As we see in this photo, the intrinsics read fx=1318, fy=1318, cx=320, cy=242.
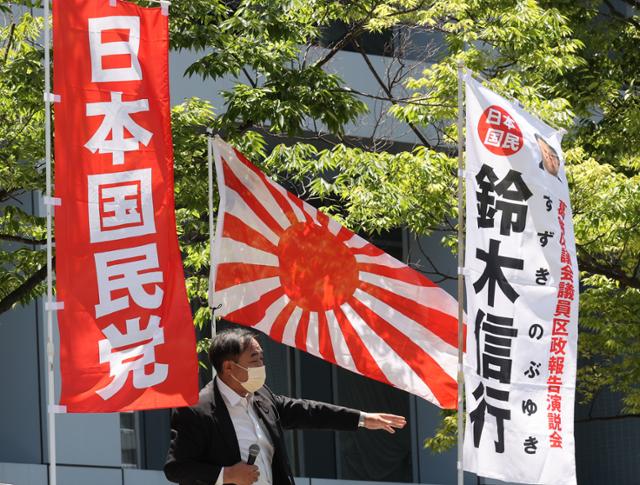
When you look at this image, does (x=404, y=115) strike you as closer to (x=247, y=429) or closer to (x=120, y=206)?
(x=120, y=206)

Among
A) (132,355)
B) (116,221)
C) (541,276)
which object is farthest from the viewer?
(541,276)

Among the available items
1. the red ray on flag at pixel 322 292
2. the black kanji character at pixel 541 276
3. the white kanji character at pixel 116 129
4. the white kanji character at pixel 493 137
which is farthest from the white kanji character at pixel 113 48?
the black kanji character at pixel 541 276

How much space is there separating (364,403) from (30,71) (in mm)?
11079

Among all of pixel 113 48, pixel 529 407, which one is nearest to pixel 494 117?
pixel 529 407

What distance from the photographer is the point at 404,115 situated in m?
13.0

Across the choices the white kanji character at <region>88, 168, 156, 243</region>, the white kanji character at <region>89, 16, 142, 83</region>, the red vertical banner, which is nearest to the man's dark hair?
the red vertical banner

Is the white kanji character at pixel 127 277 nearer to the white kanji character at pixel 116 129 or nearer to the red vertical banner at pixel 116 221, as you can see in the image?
the red vertical banner at pixel 116 221

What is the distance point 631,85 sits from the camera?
1539cm

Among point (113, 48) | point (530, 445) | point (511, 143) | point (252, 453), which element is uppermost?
point (113, 48)

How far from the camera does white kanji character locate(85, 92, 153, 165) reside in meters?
7.23

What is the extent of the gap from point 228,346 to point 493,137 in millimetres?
2478

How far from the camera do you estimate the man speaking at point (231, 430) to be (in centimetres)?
659

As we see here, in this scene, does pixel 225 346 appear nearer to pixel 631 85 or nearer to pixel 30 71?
pixel 30 71

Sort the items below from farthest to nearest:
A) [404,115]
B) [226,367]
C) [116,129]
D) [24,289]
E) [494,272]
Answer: [404,115]
[24,289]
[494,272]
[116,129]
[226,367]
